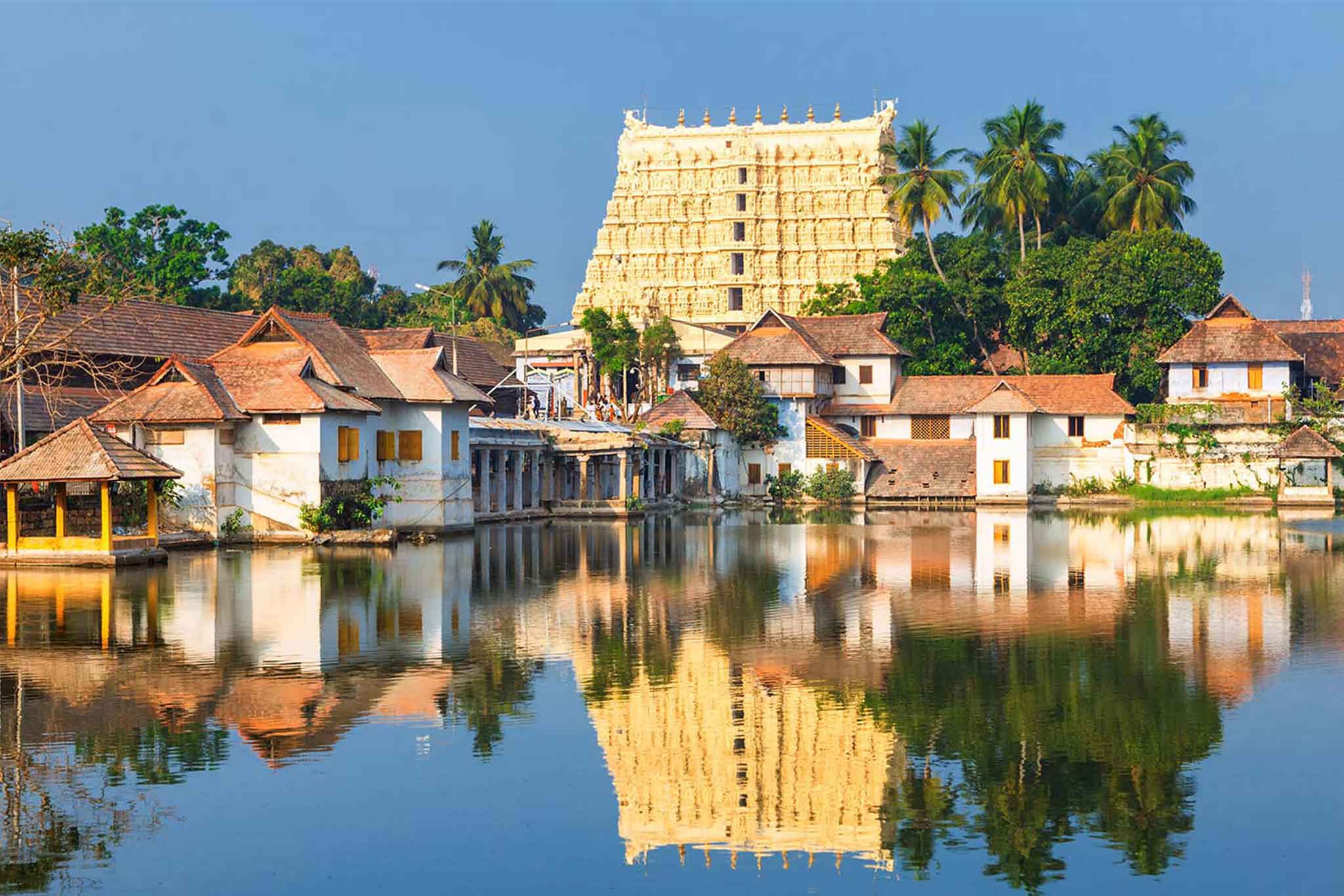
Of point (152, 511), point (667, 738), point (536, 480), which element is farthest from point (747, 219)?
point (667, 738)

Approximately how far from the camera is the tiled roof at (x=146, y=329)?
43969mm

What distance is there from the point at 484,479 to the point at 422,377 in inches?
249

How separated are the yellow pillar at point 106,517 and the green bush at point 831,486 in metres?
35.8

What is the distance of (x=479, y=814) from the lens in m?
13.5

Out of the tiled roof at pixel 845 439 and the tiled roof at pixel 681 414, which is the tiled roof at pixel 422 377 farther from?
the tiled roof at pixel 845 439

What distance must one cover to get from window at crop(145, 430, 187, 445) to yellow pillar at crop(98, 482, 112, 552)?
21.7ft

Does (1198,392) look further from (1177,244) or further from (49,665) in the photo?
(49,665)

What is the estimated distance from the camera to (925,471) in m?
64.7

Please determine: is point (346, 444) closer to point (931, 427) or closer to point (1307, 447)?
point (931, 427)

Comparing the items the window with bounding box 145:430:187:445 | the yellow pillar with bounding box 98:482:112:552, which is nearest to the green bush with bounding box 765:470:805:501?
the window with bounding box 145:430:187:445

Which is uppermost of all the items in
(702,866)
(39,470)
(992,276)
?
(992,276)

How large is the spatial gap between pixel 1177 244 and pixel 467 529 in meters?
37.3

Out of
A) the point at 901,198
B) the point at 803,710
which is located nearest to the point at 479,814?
the point at 803,710

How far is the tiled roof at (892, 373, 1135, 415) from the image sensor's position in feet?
211
